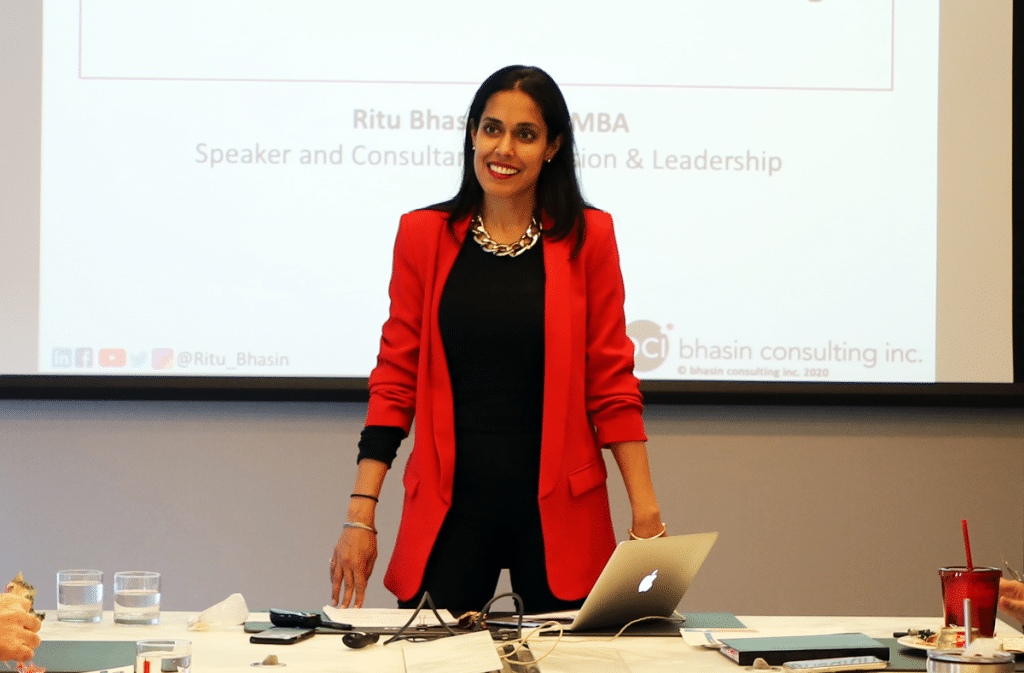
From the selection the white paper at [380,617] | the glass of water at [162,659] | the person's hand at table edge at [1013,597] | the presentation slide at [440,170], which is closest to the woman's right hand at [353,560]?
the white paper at [380,617]

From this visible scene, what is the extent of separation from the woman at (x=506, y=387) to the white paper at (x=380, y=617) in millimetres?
122

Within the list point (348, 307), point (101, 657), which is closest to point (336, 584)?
point (101, 657)

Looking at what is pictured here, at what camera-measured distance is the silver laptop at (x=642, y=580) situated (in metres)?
1.49

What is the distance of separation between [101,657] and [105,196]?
1972 mm

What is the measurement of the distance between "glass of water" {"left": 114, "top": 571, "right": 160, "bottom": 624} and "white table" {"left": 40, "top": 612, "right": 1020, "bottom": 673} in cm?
2

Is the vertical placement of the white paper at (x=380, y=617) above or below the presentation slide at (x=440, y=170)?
below

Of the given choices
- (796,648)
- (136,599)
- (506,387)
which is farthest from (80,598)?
(796,648)

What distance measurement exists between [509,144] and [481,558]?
0.70m

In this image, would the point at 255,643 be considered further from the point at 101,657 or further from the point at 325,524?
the point at 325,524

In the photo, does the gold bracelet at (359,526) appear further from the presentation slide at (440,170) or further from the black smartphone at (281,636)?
the presentation slide at (440,170)

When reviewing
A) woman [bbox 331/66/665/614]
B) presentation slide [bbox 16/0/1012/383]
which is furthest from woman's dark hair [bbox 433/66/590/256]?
presentation slide [bbox 16/0/1012/383]

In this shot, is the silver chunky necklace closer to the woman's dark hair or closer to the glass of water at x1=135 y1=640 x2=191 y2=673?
the woman's dark hair

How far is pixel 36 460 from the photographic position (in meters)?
3.16

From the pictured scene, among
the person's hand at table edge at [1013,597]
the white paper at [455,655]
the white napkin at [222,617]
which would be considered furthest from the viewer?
the white napkin at [222,617]
